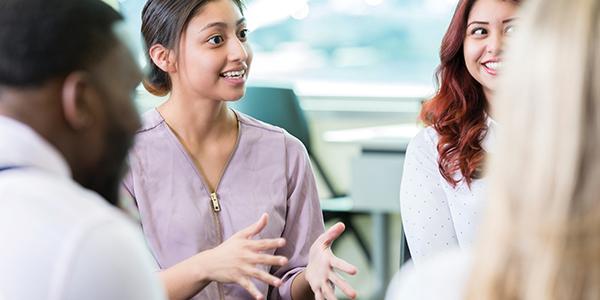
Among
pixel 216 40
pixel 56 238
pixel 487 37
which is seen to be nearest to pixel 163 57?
pixel 216 40

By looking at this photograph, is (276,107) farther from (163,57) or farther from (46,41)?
(46,41)

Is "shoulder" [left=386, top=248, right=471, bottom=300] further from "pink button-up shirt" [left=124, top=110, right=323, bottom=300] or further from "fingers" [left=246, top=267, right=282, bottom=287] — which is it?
"pink button-up shirt" [left=124, top=110, right=323, bottom=300]

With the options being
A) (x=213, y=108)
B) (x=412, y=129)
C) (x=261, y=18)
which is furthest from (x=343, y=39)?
(x=213, y=108)

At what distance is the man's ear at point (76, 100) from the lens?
45.8 inches

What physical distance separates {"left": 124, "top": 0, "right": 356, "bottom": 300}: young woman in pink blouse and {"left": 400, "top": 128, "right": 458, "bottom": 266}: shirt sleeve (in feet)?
0.64

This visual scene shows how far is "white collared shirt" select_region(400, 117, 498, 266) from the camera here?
214 centimetres

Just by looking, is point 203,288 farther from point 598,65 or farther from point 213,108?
point 598,65

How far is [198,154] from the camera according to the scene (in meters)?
2.23

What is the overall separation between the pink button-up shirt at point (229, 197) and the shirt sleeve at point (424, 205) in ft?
0.64

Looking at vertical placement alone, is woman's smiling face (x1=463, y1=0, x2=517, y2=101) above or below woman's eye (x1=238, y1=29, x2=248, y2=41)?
above

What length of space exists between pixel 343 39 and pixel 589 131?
4142 millimetres

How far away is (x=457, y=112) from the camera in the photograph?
2227 mm

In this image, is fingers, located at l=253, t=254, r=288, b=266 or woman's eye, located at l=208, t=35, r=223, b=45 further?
woman's eye, located at l=208, t=35, r=223, b=45

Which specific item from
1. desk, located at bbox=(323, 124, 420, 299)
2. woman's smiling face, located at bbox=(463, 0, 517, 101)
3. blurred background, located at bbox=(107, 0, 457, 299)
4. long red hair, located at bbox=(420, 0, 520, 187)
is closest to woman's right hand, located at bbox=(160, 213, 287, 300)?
long red hair, located at bbox=(420, 0, 520, 187)
